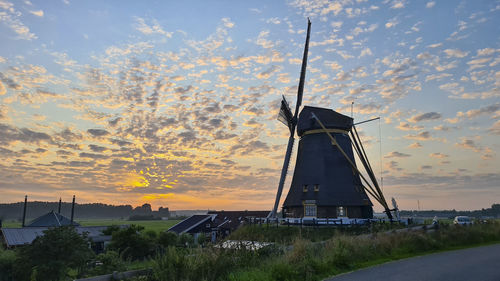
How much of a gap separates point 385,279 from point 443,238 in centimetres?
1141

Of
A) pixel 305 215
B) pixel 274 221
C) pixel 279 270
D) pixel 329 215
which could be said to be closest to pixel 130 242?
pixel 274 221

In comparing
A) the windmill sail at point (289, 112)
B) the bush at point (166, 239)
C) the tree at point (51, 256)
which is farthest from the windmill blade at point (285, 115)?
the tree at point (51, 256)

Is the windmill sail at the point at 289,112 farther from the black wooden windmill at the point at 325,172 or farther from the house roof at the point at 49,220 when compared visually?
the house roof at the point at 49,220

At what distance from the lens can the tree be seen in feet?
69.3

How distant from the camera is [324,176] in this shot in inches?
1254

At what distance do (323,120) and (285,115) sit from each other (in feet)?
15.5

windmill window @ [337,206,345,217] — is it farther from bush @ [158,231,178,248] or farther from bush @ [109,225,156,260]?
bush @ [109,225,156,260]

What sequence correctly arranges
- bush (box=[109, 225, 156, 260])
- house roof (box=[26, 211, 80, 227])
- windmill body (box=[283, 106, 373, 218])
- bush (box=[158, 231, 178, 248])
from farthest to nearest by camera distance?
house roof (box=[26, 211, 80, 227]) → bush (box=[158, 231, 178, 248]) → bush (box=[109, 225, 156, 260]) → windmill body (box=[283, 106, 373, 218])

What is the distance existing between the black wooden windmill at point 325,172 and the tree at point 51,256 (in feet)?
61.4

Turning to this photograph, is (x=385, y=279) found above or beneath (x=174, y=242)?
above

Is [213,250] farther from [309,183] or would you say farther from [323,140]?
[323,140]

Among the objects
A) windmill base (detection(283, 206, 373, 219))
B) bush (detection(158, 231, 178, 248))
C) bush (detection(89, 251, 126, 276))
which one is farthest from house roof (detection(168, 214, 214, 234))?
bush (detection(89, 251, 126, 276))

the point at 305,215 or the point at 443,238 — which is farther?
the point at 305,215

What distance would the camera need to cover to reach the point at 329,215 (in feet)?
100
